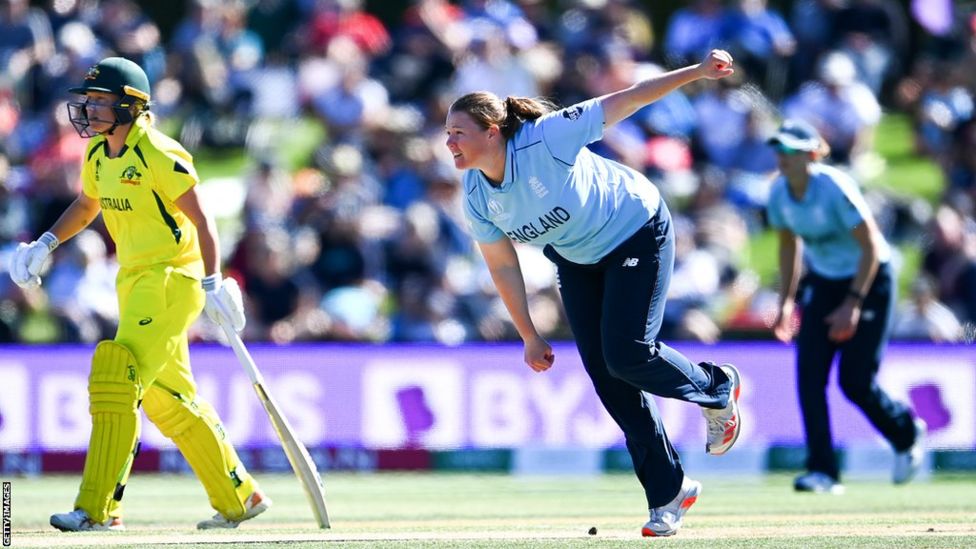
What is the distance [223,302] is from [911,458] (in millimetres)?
4898

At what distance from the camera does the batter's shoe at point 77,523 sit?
23.6ft

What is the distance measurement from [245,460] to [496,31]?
20.3 ft

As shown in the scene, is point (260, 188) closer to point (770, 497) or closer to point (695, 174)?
point (695, 174)

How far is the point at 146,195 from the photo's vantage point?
7379 mm

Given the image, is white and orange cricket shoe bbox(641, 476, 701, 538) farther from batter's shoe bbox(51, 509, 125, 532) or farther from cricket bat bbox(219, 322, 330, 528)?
batter's shoe bbox(51, 509, 125, 532)

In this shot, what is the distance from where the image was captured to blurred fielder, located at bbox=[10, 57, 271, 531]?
7281 mm

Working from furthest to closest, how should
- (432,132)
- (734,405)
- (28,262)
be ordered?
(432,132)
(28,262)
(734,405)

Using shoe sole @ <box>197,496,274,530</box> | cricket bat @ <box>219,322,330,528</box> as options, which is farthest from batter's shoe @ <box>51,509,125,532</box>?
cricket bat @ <box>219,322,330,528</box>

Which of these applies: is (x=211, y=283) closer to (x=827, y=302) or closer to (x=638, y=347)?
(x=638, y=347)

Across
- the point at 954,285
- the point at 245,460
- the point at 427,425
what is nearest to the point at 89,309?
the point at 245,460

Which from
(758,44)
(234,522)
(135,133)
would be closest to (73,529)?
(234,522)

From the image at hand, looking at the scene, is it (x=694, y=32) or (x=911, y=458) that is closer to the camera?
(x=911, y=458)

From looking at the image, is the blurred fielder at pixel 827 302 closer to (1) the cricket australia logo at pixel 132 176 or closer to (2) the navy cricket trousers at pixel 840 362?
(2) the navy cricket trousers at pixel 840 362

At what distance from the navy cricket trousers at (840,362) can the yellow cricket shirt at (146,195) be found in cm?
419
